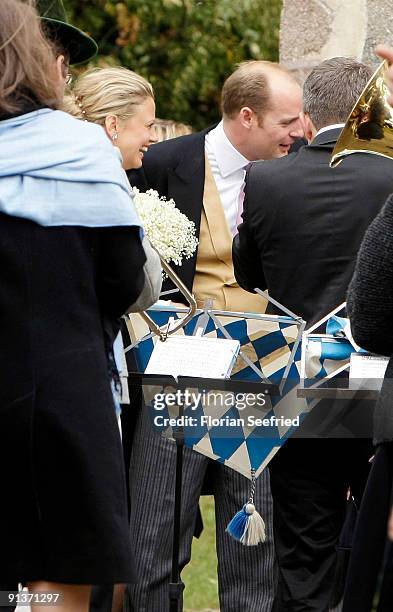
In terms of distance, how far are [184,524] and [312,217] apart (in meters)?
1.19

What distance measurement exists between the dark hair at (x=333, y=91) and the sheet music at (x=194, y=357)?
834 mm

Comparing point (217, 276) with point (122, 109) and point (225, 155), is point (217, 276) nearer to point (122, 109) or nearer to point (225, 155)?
point (225, 155)

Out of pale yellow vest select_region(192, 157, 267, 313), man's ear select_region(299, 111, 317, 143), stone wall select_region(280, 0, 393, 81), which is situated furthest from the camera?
stone wall select_region(280, 0, 393, 81)

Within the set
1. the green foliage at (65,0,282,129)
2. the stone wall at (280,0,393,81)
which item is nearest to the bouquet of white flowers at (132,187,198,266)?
the stone wall at (280,0,393,81)

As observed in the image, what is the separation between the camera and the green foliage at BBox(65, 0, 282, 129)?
11.6 m

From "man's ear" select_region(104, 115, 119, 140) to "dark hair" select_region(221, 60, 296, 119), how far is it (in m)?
0.59

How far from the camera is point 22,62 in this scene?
2939 millimetres

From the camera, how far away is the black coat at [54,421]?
2914 mm

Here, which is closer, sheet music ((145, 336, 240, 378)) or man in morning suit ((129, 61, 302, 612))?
sheet music ((145, 336, 240, 378))

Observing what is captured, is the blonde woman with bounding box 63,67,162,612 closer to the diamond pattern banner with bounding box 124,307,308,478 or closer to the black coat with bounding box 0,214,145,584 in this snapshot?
the diamond pattern banner with bounding box 124,307,308,478

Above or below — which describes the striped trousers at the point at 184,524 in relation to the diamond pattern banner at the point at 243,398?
below

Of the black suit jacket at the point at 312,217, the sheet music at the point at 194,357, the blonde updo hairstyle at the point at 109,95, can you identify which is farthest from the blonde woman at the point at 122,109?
the sheet music at the point at 194,357

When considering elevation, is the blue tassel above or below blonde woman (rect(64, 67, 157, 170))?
below

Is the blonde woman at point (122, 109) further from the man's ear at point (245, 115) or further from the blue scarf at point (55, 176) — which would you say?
the blue scarf at point (55, 176)
